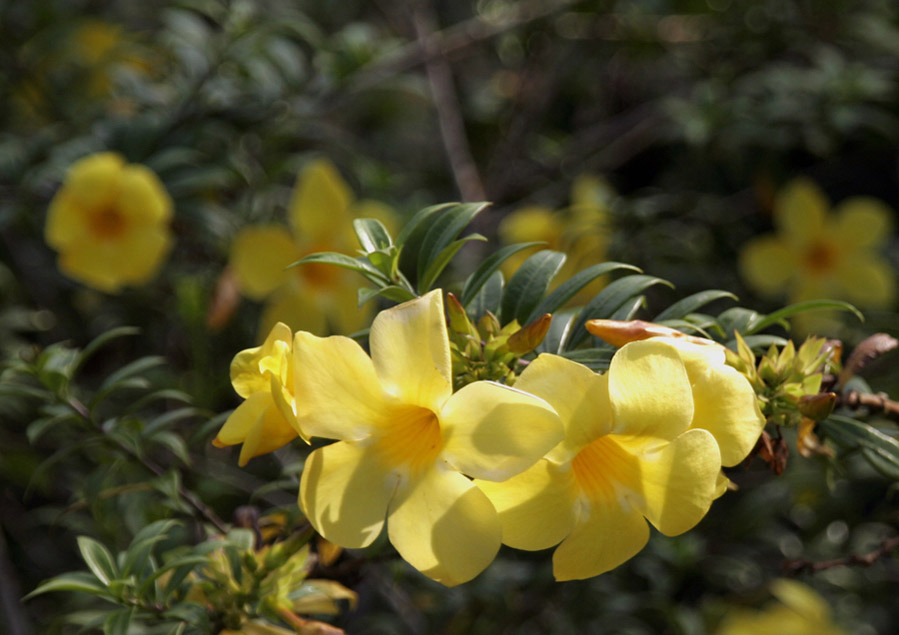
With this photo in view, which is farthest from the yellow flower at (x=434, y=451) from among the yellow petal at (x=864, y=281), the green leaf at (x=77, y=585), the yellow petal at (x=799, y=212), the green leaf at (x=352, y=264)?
the yellow petal at (x=864, y=281)

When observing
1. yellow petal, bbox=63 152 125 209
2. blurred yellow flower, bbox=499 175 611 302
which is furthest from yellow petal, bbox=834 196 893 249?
yellow petal, bbox=63 152 125 209

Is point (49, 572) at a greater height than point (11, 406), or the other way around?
point (11, 406)

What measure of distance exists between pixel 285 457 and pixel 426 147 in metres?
1.58

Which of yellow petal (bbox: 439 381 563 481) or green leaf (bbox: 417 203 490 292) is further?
green leaf (bbox: 417 203 490 292)

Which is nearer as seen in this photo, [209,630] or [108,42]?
[209,630]

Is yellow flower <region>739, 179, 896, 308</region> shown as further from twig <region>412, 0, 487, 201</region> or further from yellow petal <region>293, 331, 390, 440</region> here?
yellow petal <region>293, 331, 390, 440</region>

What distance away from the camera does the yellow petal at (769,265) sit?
2.21 metres

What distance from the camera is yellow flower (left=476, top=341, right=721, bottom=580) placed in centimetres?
74

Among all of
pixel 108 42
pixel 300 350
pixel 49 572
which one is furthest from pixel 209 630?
pixel 108 42

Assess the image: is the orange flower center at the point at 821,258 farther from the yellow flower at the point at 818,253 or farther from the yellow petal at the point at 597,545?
the yellow petal at the point at 597,545

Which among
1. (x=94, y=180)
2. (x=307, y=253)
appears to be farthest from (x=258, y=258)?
(x=94, y=180)

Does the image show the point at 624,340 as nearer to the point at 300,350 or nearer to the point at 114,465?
the point at 300,350

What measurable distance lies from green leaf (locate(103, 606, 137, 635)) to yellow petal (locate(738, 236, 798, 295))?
187cm

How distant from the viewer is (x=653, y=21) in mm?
2564
